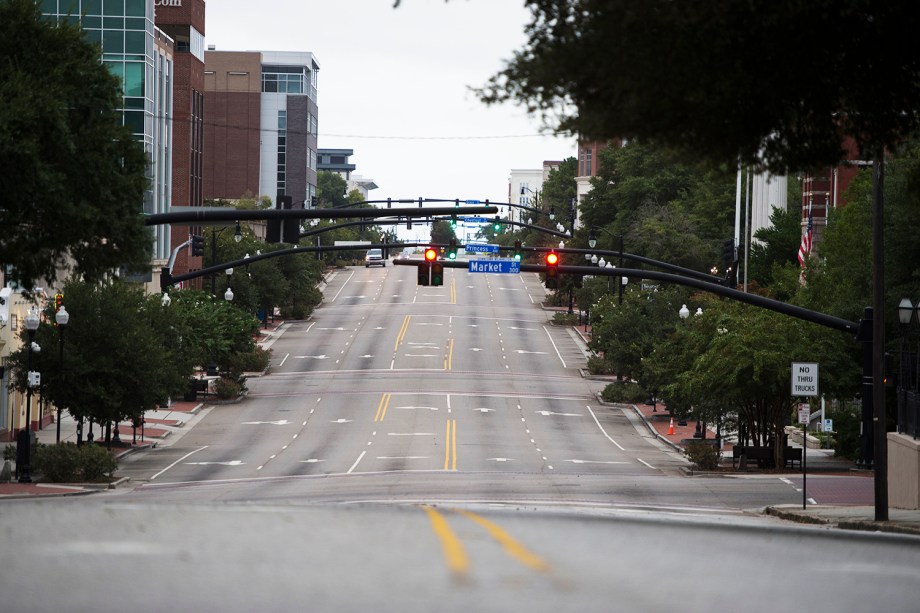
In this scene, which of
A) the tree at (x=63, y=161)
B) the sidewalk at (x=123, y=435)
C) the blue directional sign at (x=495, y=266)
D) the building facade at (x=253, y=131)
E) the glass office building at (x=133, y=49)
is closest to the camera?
the tree at (x=63, y=161)

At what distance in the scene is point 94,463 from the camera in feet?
127

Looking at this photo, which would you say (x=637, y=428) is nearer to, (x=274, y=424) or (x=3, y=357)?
(x=274, y=424)

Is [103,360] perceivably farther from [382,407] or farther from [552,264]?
[382,407]

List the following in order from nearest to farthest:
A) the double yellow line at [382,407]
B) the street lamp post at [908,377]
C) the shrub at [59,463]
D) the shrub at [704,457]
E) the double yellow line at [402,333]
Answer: the street lamp post at [908,377]
the shrub at [59,463]
the shrub at [704,457]
the double yellow line at [382,407]
the double yellow line at [402,333]

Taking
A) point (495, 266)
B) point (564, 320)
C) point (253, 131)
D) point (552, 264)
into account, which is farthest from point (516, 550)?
point (253, 131)

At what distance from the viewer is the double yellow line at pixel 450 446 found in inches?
1756

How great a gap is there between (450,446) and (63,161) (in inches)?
1120

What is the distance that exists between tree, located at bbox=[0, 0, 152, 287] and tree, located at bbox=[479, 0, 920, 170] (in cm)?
1253

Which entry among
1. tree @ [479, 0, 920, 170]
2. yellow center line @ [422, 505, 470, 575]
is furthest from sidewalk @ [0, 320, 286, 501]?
tree @ [479, 0, 920, 170]

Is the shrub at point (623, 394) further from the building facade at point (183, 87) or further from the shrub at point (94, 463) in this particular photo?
A: the building facade at point (183, 87)

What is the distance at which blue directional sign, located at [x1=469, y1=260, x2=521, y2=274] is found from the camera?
40.5 metres

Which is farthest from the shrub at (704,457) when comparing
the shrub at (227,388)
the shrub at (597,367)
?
the shrub at (597,367)

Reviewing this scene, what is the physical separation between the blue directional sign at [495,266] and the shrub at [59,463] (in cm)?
1305

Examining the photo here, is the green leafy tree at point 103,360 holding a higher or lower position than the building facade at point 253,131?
lower
